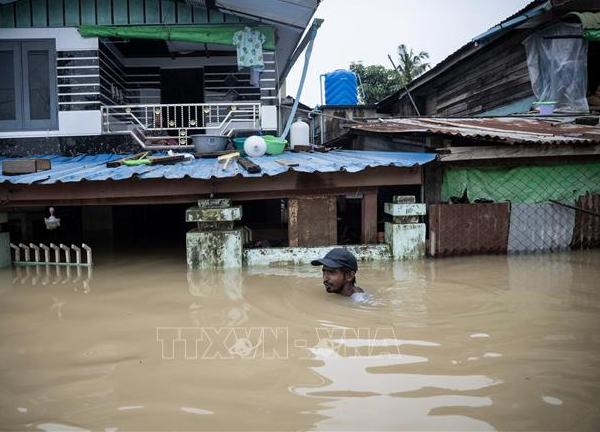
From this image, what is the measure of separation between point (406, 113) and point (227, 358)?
54.0 feet

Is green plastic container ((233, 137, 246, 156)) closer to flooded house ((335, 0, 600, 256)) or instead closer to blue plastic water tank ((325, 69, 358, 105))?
flooded house ((335, 0, 600, 256))

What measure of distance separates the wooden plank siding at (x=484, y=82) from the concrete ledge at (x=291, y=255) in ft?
20.8

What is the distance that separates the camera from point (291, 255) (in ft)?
25.0

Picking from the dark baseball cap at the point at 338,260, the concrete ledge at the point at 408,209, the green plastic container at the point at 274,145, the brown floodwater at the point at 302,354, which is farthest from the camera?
the green plastic container at the point at 274,145

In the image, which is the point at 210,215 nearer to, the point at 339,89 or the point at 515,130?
the point at 515,130

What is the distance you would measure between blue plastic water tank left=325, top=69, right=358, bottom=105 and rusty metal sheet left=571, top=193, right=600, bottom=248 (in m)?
11.6

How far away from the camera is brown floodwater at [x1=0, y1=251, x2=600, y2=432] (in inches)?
115

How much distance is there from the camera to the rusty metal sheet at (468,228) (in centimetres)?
787

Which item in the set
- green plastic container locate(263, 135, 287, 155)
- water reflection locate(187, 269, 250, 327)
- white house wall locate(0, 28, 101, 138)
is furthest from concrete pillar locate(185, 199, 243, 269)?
white house wall locate(0, 28, 101, 138)

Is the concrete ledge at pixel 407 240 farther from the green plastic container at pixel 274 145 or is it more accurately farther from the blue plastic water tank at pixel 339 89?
the blue plastic water tank at pixel 339 89

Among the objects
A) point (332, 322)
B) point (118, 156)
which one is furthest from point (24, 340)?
point (118, 156)

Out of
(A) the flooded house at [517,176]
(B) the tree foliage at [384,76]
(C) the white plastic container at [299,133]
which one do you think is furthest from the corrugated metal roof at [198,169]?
(B) the tree foliage at [384,76]

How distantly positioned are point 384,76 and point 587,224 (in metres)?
22.0

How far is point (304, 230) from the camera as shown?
778 cm
